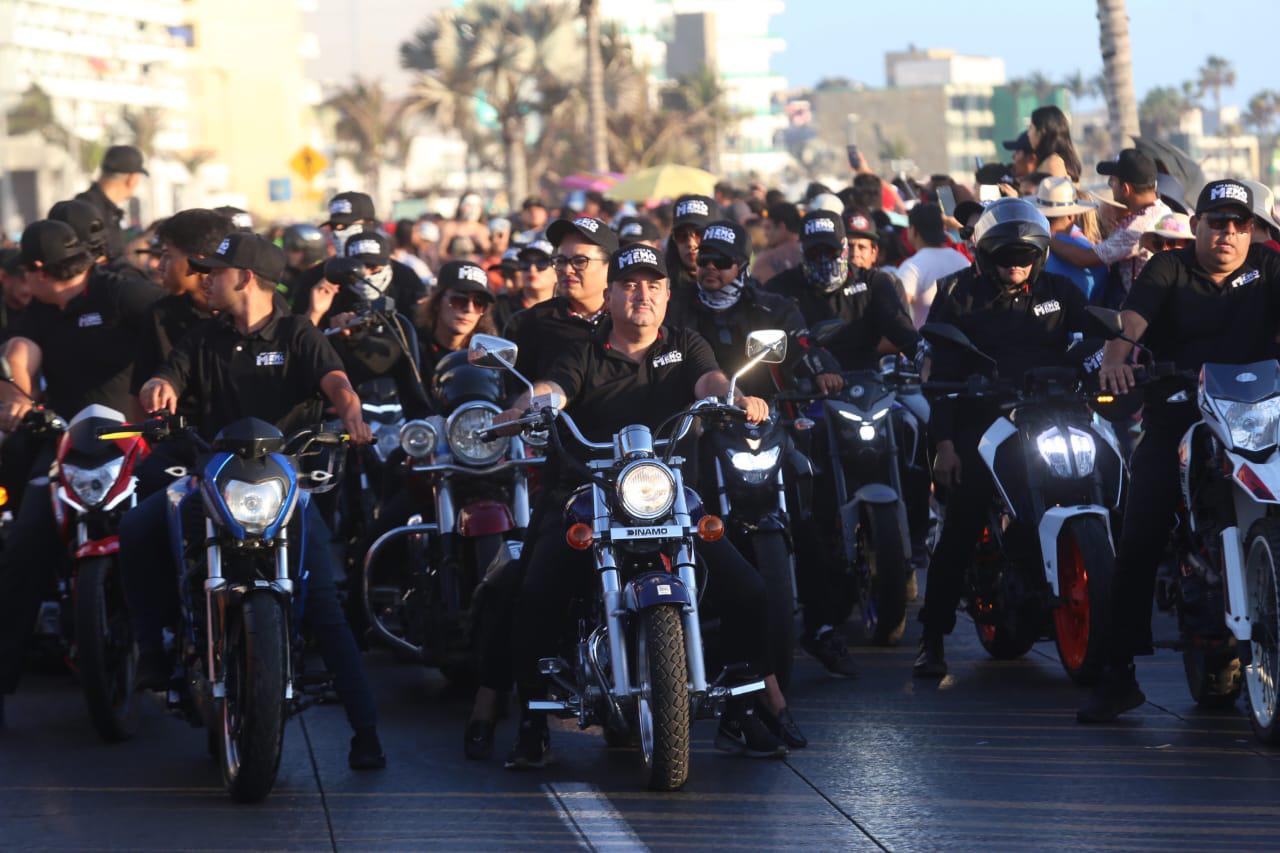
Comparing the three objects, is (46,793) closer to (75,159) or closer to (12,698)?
(12,698)

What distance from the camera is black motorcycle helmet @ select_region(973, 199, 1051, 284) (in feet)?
31.0

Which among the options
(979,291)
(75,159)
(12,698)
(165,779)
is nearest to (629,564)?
(165,779)

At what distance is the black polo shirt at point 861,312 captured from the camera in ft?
37.5

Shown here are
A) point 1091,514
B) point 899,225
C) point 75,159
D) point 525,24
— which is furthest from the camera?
point 75,159

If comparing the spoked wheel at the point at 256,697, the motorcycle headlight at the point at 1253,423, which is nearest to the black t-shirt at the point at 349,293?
the spoked wheel at the point at 256,697

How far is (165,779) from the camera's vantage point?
8.12 meters

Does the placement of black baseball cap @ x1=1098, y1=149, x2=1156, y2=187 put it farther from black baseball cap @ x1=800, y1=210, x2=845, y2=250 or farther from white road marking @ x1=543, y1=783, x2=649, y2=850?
white road marking @ x1=543, y1=783, x2=649, y2=850

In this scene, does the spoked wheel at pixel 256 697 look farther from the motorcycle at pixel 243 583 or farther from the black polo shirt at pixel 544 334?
the black polo shirt at pixel 544 334

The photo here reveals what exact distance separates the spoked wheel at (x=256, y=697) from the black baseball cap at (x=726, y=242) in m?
3.53

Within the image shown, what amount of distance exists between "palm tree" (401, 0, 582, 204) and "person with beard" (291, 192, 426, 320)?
5953 cm

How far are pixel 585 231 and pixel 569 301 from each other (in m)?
0.36

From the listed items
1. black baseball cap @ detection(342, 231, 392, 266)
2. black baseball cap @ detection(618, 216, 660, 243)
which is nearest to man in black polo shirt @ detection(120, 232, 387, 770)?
black baseball cap @ detection(342, 231, 392, 266)

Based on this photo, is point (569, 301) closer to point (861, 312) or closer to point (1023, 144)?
point (861, 312)

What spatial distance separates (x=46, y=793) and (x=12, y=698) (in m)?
2.31
